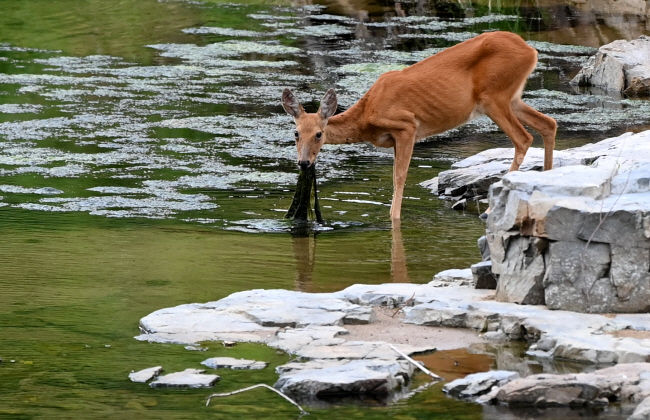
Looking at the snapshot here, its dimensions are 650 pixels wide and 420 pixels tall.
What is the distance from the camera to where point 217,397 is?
565 centimetres

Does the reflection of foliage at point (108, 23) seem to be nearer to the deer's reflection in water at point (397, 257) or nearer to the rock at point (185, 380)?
the deer's reflection in water at point (397, 257)

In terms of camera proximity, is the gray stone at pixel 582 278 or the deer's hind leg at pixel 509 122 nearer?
the gray stone at pixel 582 278

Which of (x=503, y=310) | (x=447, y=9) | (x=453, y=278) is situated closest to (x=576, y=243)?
(x=503, y=310)

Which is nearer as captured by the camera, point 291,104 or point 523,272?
point 523,272

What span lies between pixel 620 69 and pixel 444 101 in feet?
31.1

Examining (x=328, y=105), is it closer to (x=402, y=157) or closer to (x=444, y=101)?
(x=402, y=157)

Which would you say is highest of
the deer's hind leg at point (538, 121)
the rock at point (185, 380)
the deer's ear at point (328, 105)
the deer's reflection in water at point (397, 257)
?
the deer's ear at point (328, 105)

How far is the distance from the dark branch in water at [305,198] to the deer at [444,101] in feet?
2.39

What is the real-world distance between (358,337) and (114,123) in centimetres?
987

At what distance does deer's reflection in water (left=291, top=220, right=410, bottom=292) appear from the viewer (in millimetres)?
8445

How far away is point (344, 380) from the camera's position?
224 inches

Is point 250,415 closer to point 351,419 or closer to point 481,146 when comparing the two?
point 351,419

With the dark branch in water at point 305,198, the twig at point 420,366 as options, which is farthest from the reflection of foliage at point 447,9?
the twig at point 420,366

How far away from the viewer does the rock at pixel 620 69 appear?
19594 mm
